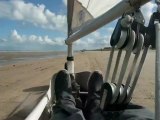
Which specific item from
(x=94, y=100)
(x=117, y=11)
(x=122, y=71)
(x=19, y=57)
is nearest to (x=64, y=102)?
(x=94, y=100)

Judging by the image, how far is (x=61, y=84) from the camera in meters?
2.49

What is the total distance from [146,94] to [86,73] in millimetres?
3222

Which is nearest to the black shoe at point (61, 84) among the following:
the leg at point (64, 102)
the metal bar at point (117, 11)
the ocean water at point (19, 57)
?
the leg at point (64, 102)

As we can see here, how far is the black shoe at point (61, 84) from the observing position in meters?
2.42


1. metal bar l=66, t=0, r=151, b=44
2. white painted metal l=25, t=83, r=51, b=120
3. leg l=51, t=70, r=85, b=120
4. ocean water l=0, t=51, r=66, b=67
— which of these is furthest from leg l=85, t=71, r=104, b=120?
ocean water l=0, t=51, r=66, b=67

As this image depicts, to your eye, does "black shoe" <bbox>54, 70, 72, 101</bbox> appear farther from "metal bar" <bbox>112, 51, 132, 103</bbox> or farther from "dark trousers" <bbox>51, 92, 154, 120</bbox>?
"metal bar" <bbox>112, 51, 132, 103</bbox>

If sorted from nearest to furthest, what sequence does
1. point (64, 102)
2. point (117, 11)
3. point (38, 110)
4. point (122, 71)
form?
point (117, 11), point (122, 71), point (38, 110), point (64, 102)

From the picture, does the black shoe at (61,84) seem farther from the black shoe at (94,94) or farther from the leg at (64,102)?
the black shoe at (94,94)

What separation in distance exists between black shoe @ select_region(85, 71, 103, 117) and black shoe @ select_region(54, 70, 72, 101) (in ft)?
0.51

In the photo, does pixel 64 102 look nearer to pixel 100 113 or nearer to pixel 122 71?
pixel 100 113

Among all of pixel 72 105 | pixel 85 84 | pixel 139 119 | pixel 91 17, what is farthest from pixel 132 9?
pixel 85 84

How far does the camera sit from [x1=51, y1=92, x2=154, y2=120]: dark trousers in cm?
184

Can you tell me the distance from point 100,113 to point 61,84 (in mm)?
503

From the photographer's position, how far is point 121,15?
1688 mm
